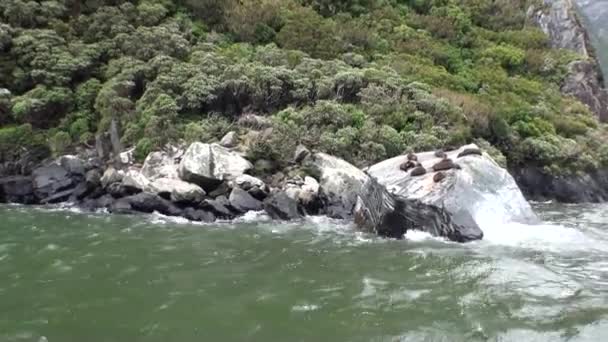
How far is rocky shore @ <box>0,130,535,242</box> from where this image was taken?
54.7 feet

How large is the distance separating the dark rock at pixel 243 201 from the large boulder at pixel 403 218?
154 inches

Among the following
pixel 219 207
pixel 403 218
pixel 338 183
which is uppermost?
pixel 338 183

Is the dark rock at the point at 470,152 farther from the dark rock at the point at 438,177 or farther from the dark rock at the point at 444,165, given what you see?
the dark rock at the point at 438,177

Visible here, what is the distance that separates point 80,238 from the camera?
52.0ft

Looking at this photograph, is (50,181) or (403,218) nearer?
(403,218)

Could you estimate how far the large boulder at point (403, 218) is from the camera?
52.0ft

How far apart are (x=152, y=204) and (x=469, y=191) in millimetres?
10841

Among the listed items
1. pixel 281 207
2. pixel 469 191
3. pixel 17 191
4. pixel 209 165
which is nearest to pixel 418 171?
pixel 469 191

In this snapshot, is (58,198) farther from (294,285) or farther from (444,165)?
(444,165)

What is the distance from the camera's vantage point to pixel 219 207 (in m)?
19.5

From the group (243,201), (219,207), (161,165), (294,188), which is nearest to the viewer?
(219,207)

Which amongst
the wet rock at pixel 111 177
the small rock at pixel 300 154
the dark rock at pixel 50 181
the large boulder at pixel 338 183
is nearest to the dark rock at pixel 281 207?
the large boulder at pixel 338 183

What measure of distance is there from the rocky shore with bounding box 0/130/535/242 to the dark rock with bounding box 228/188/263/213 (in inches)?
1.4

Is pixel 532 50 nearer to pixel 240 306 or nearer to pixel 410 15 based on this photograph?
pixel 410 15
